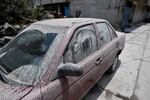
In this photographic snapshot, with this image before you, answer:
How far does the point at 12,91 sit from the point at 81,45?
1.32 metres

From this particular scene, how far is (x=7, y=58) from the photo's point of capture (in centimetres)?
210

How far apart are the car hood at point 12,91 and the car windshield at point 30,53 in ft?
0.27

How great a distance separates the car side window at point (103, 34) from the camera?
10.4 ft

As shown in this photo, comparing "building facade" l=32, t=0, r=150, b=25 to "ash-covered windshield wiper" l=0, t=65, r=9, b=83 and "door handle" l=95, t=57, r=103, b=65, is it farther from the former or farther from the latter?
"ash-covered windshield wiper" l=0, t=65, r=9, b=83

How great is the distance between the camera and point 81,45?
251 cm

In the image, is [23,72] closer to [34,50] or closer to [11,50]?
[34,50]

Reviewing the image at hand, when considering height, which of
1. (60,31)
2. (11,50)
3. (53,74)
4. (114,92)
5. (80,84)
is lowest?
(114,92)

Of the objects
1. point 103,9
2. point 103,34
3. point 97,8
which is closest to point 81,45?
point 103,34

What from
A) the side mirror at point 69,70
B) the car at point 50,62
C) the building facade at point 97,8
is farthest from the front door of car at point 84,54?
the building facade at point 97,8

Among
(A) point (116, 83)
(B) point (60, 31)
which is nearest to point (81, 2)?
(A) point (116, 83)

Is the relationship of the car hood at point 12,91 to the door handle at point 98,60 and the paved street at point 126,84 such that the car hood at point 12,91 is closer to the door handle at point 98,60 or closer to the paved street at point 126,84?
the door handle at point 98,60

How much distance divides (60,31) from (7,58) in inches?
32.9

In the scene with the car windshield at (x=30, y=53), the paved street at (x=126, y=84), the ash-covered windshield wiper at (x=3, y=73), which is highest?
the car windshield at (x=30, y=53)

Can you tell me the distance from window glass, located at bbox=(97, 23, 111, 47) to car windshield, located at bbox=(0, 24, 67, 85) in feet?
3.64
